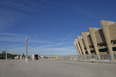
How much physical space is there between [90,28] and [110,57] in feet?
90.7

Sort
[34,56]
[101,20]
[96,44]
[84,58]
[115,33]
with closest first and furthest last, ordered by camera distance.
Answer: [84,58] → [115,33] → [101,20] → [96,44] → [34,56]

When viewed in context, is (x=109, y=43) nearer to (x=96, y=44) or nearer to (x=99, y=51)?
(x=96, y=44)

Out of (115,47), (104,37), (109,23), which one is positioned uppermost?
(109,23)

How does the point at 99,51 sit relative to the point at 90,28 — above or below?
below

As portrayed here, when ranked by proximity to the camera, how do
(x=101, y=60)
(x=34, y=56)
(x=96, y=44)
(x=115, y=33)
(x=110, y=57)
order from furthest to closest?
(x=34, y=56)
(x=96, y=44)
(x=115, y=33)
(x=101, y=60)
(x=110, y=57)

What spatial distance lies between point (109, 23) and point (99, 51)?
1519 cm

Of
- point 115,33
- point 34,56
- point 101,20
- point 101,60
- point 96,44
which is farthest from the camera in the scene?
point 34,56

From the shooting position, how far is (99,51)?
2174 inches

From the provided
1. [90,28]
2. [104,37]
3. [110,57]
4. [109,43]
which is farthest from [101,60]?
[90,28]

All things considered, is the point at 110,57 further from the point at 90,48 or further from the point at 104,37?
the point at 90,48

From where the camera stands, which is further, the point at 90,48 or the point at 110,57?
the point at 90,48

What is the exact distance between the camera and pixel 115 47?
4588 centimetres

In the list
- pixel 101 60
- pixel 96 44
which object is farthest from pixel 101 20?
pixel 101 60

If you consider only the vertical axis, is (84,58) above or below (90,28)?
below
